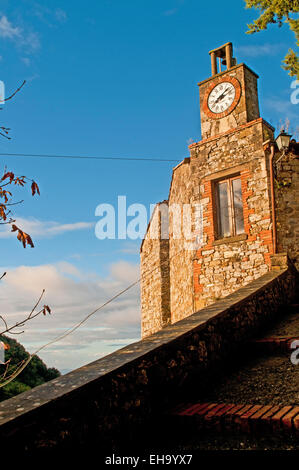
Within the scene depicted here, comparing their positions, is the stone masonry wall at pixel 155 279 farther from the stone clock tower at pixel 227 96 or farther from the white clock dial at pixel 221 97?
the white clock dial at pixel 221 97

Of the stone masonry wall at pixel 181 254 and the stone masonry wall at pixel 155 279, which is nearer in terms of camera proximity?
the stone masonry wall at pixel 181 254

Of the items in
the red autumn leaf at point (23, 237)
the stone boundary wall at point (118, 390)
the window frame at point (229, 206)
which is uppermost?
the window frame at point (229, 206)

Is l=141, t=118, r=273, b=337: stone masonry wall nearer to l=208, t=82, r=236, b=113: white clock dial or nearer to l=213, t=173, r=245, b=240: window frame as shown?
l=213, t=173, r=245, b=240: window frame

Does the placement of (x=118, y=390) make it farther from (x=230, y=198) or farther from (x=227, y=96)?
(x=227, y=96)

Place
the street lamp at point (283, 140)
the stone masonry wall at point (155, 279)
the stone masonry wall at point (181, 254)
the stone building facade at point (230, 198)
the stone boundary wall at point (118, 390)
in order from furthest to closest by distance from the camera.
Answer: the stone masonry wall at point (155, 279)
the stone masonry wall at point (181, 254)
the stone building facade at point (230, 198)
the street lamp at point (283, 140)
the stone boundary wall at point (118, 390)

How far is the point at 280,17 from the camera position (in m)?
9.33

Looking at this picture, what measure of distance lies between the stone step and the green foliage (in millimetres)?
8516

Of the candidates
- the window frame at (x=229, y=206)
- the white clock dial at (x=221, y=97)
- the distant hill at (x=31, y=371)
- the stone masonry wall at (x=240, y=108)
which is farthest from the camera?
the distant hill at (x=31, y=371)

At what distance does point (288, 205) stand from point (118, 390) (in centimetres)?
717

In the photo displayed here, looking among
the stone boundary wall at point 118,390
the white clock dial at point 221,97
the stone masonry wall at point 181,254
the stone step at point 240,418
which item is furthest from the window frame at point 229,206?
the stone step at point 240,418

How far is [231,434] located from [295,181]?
24.0 ft

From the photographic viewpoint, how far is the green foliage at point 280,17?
8992 millimetres
